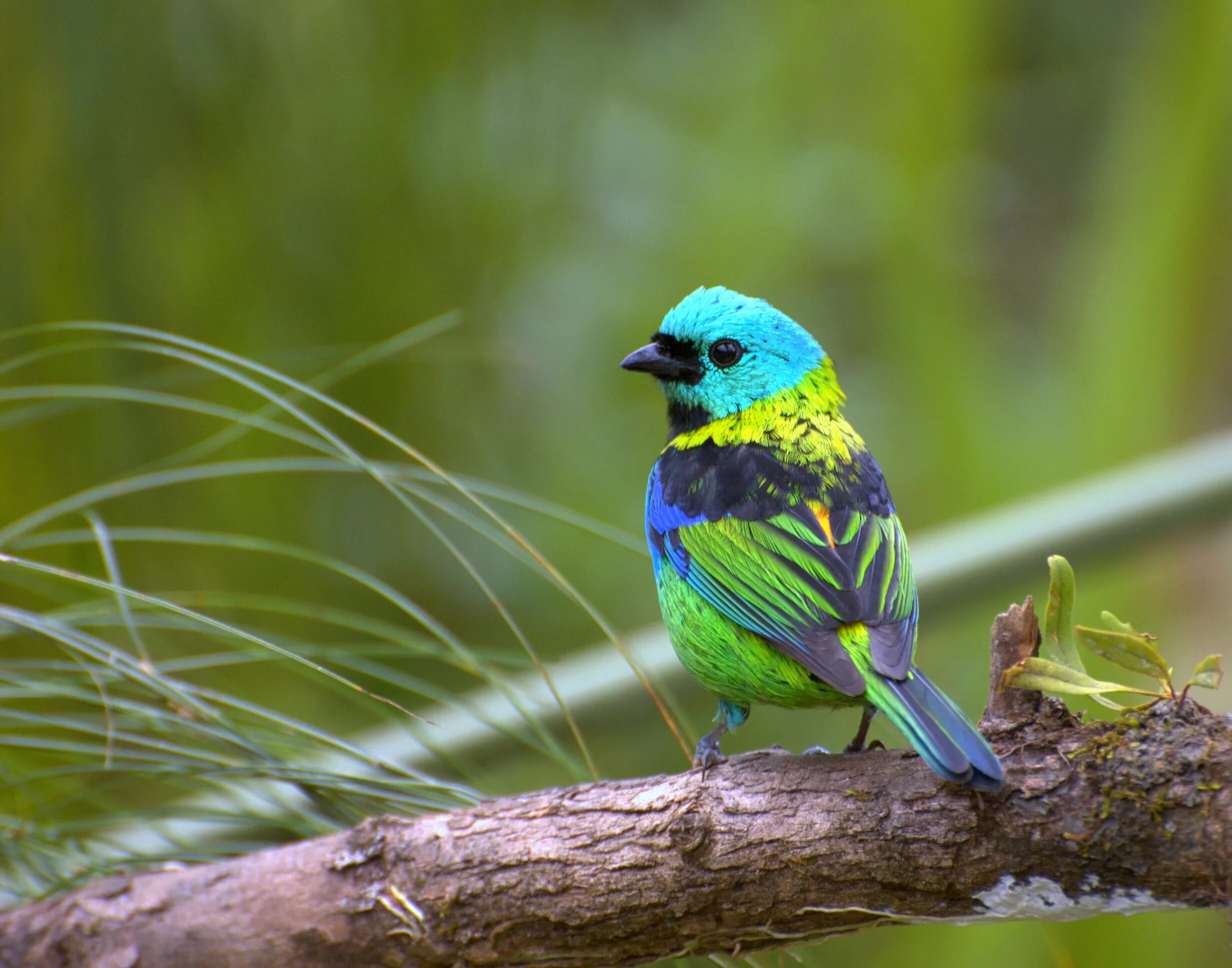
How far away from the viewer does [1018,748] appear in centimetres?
150

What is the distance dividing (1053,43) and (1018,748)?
471cm

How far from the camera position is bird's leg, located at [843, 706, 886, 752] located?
75.5 inches

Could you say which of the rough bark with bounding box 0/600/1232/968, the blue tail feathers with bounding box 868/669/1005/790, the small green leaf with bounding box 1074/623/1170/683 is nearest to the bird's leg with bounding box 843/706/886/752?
the rough bark with bounding box 0/600/1232/968

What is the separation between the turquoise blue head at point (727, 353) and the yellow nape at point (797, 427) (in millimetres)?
24

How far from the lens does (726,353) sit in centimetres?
256

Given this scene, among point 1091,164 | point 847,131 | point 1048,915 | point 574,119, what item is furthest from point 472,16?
point 1091,164

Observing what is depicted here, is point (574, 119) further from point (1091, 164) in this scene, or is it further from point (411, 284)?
point (1091, 164)

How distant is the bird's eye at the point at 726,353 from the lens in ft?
8.38

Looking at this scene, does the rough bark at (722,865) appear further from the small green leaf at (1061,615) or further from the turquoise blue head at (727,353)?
the turquoise blue head at (727,353)

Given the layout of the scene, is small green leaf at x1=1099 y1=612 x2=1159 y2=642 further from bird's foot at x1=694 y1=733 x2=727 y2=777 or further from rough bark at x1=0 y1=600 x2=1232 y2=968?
bird's foot at x1=694 y1=733 x2=727 y2=777

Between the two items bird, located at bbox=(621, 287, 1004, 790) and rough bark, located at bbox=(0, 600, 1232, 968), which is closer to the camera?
rough bark, located at bbox=(0, 600, 1232, 968)

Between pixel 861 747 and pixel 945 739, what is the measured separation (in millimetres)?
551

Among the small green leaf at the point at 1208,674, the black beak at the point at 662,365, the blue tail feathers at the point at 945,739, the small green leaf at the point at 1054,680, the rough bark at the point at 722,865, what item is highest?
the black beak at the point at 662,365

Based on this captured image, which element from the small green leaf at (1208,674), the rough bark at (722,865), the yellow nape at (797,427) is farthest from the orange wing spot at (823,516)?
the small green leaf at (1208,674)
